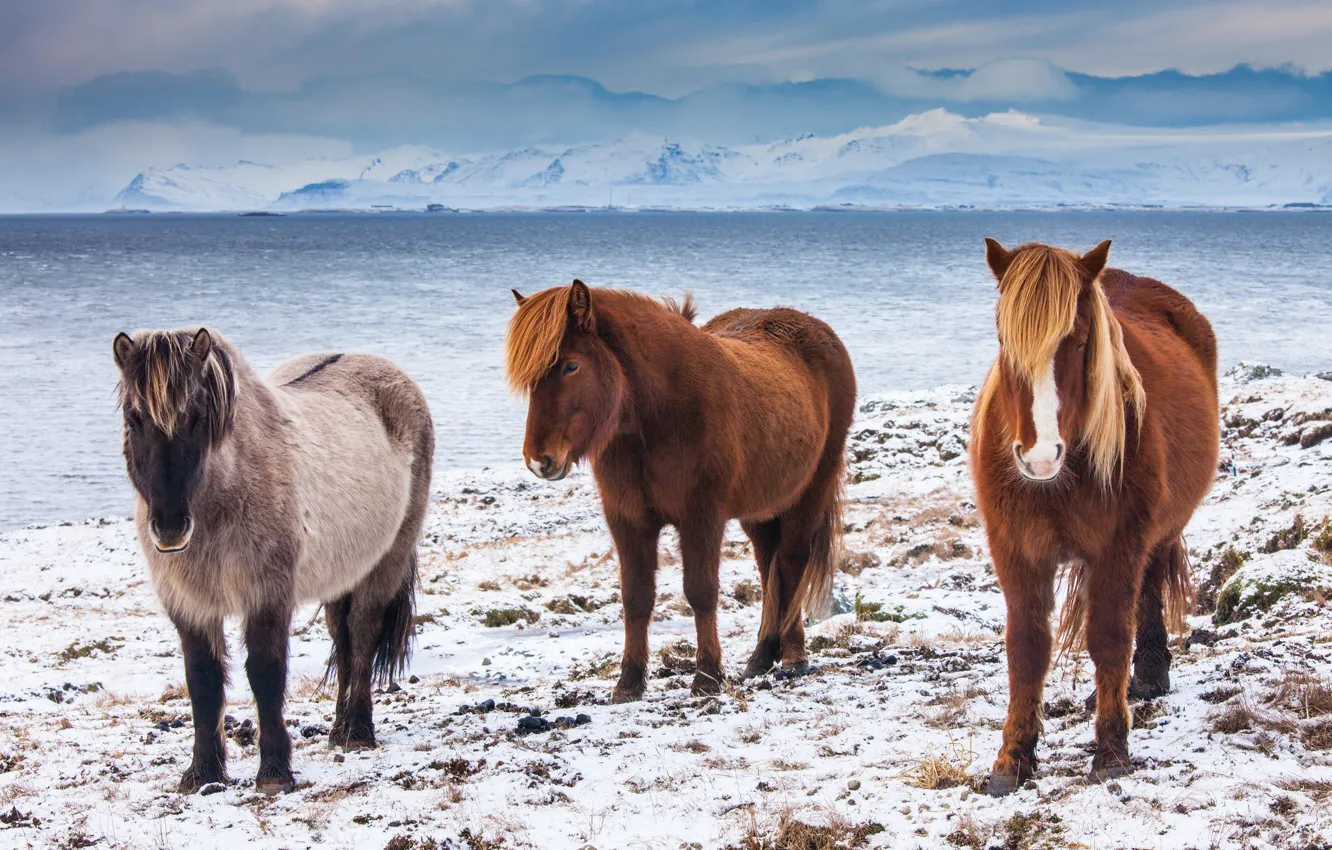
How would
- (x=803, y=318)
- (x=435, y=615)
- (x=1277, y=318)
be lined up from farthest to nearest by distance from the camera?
(x=1277, y=318) → (x=435, y=615) → (x=803, y=318)

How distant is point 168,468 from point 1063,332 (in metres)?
4.05

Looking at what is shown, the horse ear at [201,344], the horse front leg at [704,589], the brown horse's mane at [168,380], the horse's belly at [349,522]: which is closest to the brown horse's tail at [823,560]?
the horse front leg at [704,589]

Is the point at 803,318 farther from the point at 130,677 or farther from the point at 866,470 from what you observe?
the point at 866,470

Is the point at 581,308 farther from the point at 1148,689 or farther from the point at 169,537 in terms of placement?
the point at 1148,689

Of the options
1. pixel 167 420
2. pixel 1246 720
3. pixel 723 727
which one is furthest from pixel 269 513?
pixel 1246 720

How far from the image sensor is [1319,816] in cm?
425

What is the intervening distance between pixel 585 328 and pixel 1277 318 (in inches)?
1567

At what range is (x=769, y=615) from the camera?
8.34m

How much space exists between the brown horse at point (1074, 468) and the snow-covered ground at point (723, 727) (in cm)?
52

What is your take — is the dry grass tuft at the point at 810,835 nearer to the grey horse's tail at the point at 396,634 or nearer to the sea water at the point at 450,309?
the grey horse's tail at the point at 396,634

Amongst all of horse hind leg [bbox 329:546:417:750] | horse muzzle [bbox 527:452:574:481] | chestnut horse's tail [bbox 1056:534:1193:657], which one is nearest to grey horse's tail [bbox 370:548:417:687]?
horse hind leg [bbox 329:546:417:750]

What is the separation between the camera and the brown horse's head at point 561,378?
648cm

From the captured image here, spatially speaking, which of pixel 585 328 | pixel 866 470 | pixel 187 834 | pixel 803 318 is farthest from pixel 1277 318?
pixel 187 834

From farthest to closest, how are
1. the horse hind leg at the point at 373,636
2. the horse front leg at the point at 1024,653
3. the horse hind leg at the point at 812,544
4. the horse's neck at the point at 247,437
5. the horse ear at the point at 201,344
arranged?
the horse hind leg at the point at 812,544
the horse hind leg at the point at 373,636
the horse's neck at the point at 247,437
the horse ear at the point at 201,344
the horse front leg at the point at 1024,653
